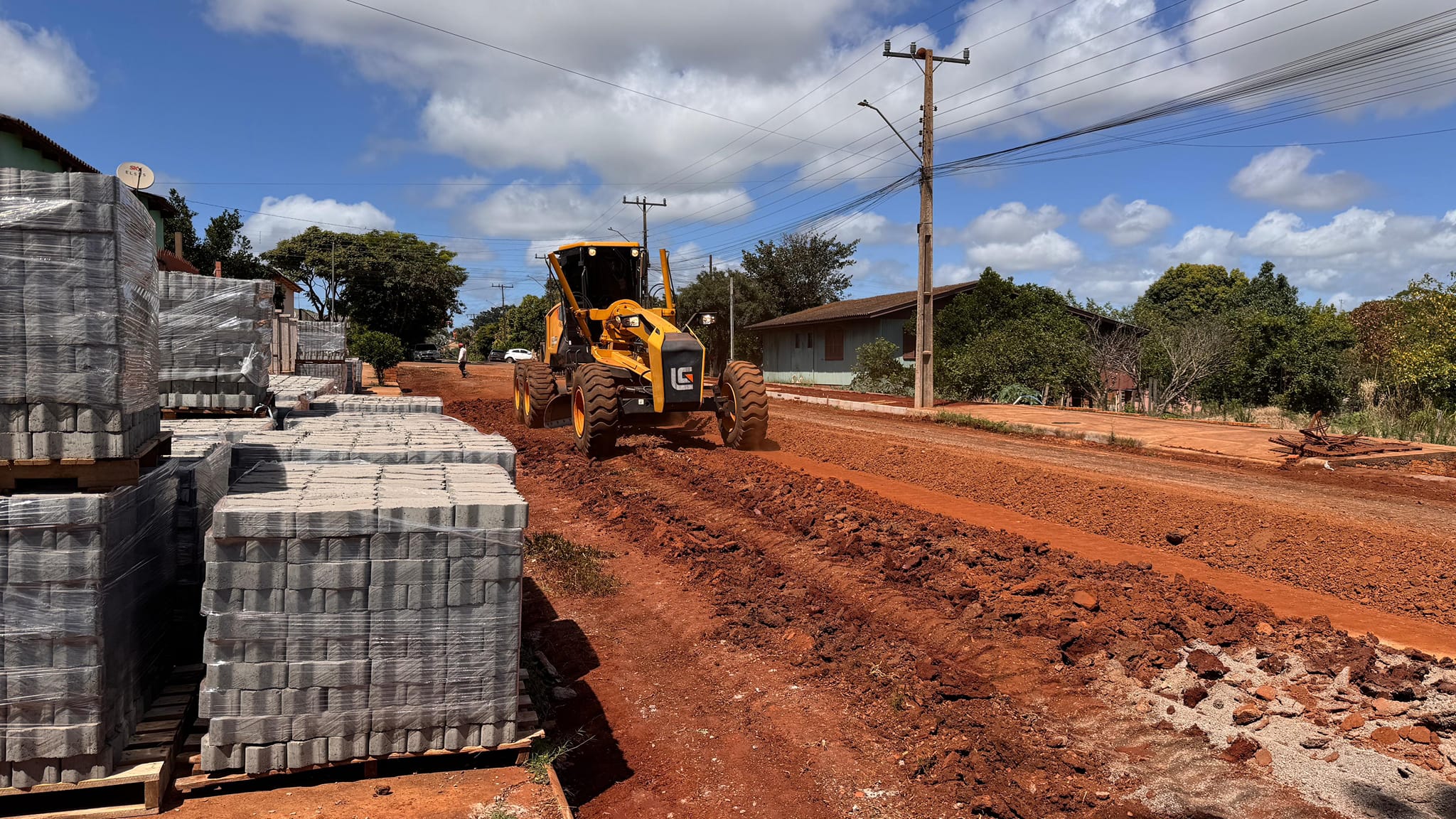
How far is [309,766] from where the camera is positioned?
3.87 m

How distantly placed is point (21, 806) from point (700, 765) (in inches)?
119

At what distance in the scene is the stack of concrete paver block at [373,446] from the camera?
5.56m

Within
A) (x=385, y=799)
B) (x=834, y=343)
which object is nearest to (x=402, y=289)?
(x=834, y=343)

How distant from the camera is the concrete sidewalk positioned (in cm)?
1406

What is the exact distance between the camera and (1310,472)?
1300 cm

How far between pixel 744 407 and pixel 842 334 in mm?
22385

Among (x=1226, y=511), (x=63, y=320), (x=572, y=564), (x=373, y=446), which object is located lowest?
(x=572, y=564)

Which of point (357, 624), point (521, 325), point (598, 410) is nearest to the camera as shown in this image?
point (357, 624)

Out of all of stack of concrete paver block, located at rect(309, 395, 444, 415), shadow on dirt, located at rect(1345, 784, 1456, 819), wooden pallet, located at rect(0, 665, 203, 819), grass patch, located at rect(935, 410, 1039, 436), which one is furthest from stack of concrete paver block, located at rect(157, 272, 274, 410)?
grass patch, located at rect(935, 410, 1039, 436)

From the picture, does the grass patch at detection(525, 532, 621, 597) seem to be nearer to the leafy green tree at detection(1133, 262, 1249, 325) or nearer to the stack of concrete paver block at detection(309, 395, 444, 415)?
the stack of concrete paver block at detection(309, 395, 444, 415)

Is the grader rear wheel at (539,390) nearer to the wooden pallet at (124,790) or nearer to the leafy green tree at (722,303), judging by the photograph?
the wooden pallet at (124,790)

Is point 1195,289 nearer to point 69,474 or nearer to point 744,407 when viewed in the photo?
point 744,407

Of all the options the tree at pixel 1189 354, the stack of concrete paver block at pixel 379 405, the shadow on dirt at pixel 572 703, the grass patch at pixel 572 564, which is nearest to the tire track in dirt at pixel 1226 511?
the grass patch at pixel 572 564

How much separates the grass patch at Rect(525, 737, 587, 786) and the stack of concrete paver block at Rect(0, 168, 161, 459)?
7.36 ft
